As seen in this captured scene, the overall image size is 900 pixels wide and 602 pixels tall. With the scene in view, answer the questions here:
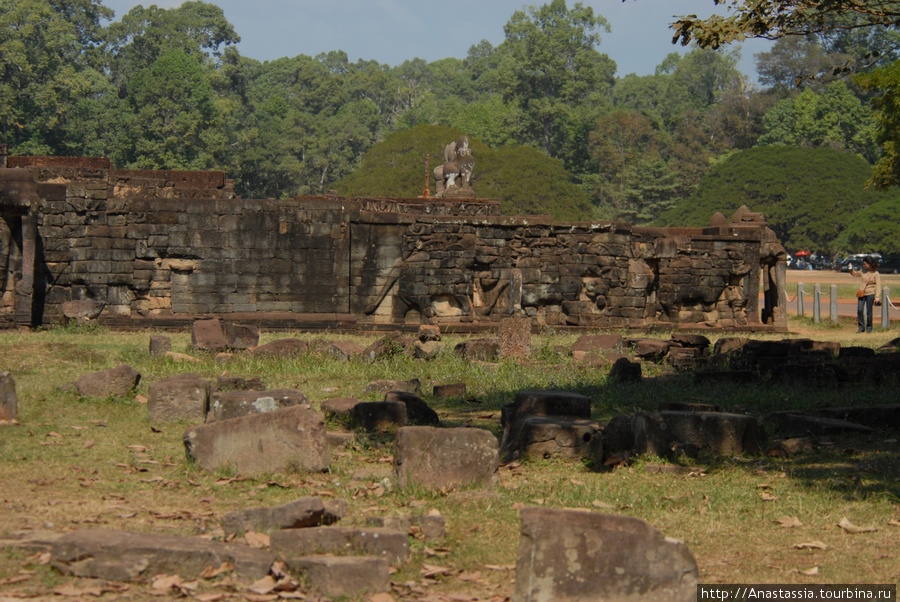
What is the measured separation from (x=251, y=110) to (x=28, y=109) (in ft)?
84.4

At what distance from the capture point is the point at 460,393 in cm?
1063

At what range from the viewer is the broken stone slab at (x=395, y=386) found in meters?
10.3

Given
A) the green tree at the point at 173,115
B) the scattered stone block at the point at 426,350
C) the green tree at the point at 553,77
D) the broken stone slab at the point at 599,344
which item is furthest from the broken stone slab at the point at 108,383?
the green tree at the point at 553,77

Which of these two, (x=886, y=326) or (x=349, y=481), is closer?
(x=349, y=481)

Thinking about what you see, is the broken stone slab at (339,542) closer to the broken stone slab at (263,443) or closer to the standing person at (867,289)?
the broken stone slab at (263,443)

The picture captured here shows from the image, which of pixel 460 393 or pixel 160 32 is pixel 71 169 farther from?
pixel 160 32

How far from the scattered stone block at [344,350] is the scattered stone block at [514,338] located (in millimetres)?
1903

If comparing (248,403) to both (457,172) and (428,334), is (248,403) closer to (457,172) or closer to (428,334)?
(428,334)

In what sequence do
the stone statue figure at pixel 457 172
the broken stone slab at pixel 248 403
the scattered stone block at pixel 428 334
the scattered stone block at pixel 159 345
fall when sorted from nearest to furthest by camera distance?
1. the broken stone slab at pixel 248 403
2. the scattered stone block at pixel 159 345
3. the scattered stone block at pixel 428 334
4. the stone statue figure at pixel 457 172

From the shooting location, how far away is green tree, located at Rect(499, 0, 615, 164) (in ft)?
231

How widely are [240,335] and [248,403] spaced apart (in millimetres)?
6399

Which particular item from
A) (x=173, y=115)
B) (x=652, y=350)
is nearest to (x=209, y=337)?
(x=652, y=350)

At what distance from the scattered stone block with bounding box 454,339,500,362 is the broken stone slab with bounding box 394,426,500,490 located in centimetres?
681

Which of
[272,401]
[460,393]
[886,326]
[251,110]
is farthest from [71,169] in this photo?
[251,110]
